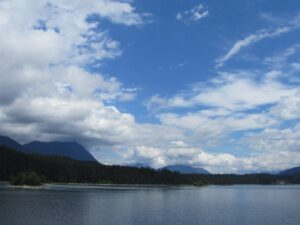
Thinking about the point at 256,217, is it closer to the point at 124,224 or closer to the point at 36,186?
the point at 124,224

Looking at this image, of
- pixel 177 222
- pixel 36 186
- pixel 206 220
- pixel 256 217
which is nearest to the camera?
pixel 177 222

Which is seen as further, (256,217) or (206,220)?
(256,217)

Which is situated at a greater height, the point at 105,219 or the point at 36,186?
the point at 36,186

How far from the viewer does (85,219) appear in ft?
234

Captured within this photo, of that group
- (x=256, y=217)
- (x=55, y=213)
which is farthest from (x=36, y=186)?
(x=256, y=217)

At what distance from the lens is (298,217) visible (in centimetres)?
8238

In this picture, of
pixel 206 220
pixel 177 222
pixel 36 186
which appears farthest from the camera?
pixel 36 186

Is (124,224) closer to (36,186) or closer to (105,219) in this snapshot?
(105,219)

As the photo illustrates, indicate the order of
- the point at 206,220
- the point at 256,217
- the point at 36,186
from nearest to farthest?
the point at 206,220 → the point at 256,217 → the point at 36,186

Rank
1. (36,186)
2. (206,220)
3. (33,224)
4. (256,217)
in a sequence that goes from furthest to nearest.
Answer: (36,186) < (256,217) < (206,220) < (33,224)

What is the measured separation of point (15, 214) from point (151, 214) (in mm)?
25543

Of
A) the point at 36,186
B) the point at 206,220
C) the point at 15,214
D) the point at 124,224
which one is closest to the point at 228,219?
the point at 206,220

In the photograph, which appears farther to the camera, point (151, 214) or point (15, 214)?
point (151, 214)

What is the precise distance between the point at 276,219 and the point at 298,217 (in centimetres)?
667
